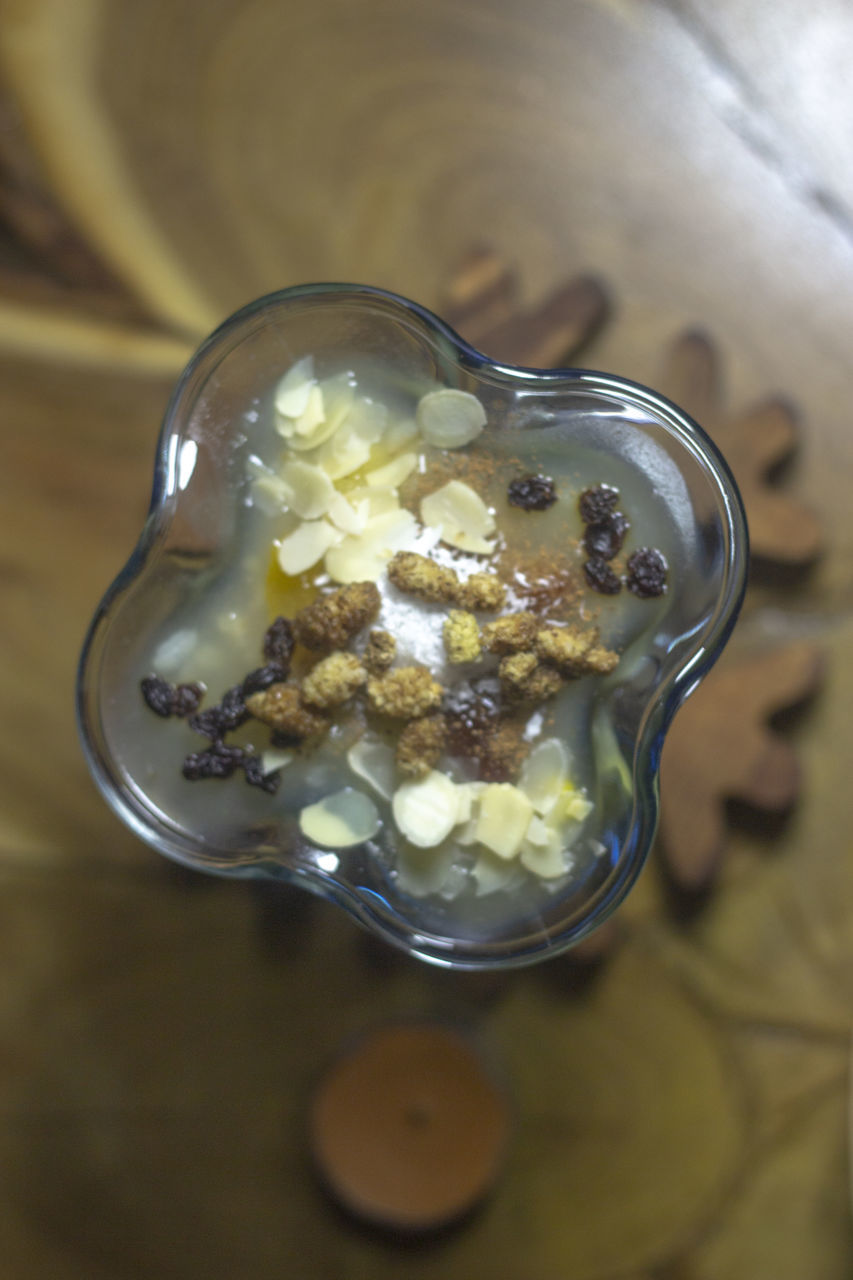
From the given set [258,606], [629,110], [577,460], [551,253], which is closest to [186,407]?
[258,606]

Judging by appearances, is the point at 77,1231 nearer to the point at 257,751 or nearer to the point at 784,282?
the point at 257,751

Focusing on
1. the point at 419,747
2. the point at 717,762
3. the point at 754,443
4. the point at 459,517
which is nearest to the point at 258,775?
the point at 419,747

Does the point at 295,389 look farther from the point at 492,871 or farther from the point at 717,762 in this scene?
the point at 717,762

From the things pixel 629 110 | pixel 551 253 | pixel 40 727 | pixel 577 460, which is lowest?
pixel 40 727

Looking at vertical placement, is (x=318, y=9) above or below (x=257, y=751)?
above

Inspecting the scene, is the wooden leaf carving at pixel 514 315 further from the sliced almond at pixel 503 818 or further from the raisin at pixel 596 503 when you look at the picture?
the sliced almond at pixel 503 818

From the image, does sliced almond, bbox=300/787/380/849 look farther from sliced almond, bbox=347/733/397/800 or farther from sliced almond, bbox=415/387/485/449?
sliced almond, bbox=415/387/485/449

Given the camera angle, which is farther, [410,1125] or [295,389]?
[410,1125]
